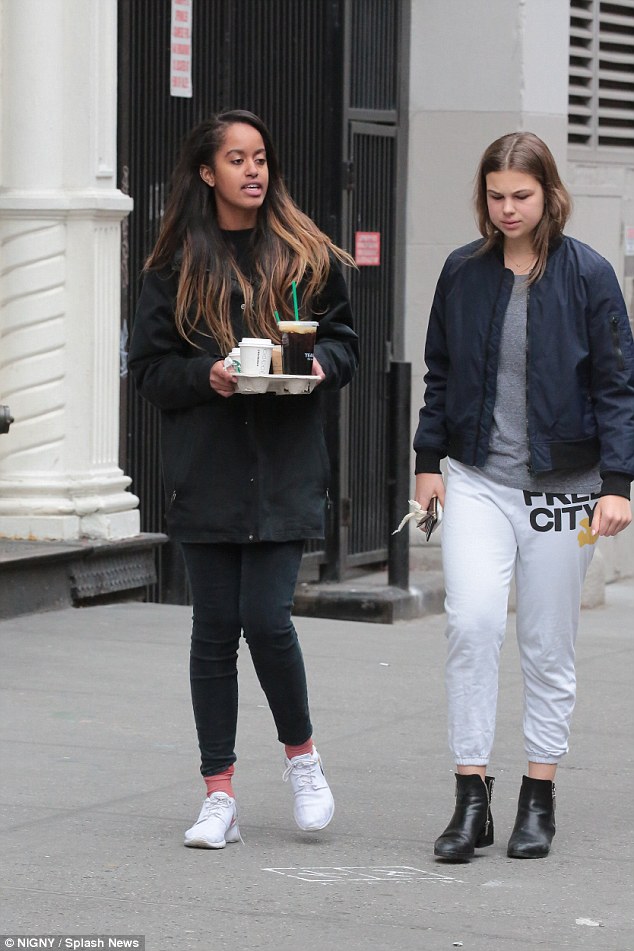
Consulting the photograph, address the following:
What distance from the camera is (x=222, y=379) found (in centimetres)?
486

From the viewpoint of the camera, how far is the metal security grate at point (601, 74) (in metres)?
11.7

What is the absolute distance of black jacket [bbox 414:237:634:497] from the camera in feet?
16.2

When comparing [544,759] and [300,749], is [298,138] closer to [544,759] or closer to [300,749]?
[300,749]

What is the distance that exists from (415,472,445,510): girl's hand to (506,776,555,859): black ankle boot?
2.63ft

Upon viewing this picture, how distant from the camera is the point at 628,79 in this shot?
1207 centimetres

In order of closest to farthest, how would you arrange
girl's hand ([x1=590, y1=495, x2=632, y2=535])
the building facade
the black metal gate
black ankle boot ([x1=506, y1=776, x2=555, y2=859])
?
girl's hand ([x1=590, y1=495, x2=632, y2=535])
black ankle boot ([x1=506, y1=776, x2=555, y2=859])
the building facade
the black metal gate

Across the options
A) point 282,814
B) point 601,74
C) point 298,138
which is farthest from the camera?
point 601,74

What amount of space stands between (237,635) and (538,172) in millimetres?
1485

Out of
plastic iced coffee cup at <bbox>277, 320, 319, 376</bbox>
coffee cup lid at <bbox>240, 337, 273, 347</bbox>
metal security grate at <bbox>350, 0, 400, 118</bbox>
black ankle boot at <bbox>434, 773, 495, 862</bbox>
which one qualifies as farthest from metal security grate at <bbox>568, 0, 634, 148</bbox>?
black ankle boot at <bbox>434, 773, 495, 862</bbox>

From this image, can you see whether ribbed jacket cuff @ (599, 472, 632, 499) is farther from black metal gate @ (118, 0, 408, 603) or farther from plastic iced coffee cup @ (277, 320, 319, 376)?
black metal gate @ (118, 0, 408, 603)

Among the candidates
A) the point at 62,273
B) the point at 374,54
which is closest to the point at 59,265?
the point at 62,273

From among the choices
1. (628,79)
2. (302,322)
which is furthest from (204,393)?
(628,79)

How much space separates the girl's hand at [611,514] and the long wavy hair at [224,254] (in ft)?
3.18

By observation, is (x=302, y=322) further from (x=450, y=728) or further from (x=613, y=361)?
(x=450, y=728)
